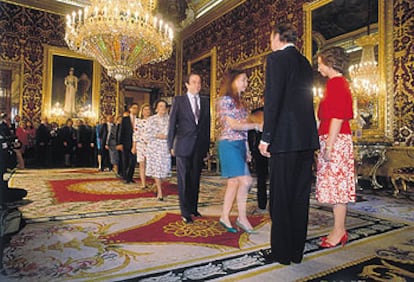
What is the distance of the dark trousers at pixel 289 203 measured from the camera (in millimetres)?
1826

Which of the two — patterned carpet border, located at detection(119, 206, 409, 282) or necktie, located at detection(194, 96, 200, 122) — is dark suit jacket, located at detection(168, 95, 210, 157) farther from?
patterned carpet border, located at detection(119, 206, 409, 282)

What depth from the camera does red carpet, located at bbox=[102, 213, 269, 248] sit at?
2.28 m

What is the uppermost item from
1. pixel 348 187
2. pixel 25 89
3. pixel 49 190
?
pixel 25 89

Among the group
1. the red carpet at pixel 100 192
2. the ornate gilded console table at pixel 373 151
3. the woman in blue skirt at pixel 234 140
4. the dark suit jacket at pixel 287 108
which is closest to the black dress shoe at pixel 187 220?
the woman in blue skirt at pixel 234 140

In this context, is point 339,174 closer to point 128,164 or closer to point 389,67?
point 389,67

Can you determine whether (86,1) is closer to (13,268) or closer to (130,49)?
(130,49)

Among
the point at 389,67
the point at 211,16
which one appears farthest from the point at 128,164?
the point at 211,16

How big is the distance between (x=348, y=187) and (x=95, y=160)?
901cm

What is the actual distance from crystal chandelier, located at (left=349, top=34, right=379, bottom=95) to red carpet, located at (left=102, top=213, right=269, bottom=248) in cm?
413

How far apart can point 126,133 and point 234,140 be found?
3630 mm

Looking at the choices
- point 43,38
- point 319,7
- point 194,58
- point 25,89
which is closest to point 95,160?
point 25,89

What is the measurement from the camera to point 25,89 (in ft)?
30.8

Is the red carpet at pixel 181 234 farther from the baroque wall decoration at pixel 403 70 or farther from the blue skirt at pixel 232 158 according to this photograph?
the baroque wall decoration at pixel 403 70

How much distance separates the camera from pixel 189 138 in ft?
9.77
